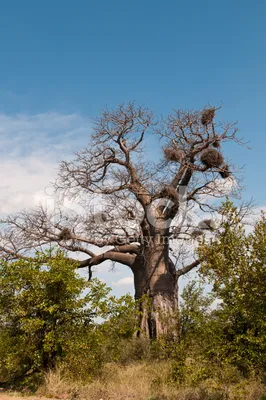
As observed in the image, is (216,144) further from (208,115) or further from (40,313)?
(40,313)

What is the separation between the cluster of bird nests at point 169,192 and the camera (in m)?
12.5

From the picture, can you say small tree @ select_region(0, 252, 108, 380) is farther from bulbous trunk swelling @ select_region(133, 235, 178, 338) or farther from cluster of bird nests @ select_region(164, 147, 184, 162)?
cluster of bird nests @ select_region(164, 147, 184, 162)

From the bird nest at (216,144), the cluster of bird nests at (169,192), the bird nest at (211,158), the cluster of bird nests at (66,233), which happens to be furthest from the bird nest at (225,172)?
the cluster of bird nests at (66,233)

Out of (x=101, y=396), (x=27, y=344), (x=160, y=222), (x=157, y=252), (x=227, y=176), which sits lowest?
(x=101, y=396)

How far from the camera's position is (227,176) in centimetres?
1315

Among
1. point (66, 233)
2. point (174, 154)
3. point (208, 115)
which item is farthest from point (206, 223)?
point (66, 233)

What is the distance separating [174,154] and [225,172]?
67.0 inches

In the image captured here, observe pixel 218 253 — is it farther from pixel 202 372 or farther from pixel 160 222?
pixel 160 222

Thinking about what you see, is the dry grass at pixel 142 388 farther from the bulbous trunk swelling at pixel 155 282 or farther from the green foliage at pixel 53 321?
the bulbous trunk swelling at pixel 155 282

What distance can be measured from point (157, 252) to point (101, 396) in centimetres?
561

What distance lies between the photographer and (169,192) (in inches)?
494

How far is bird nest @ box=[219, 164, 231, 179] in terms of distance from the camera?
12954mm

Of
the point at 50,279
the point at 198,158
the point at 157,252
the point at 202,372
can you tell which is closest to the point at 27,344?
the point at 50,279

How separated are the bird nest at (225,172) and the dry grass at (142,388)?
6.28 metres
